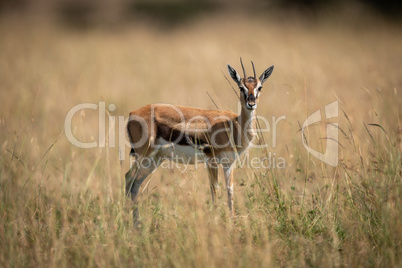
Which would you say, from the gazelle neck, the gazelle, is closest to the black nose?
the gazelle

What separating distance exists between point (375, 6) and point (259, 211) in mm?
18677

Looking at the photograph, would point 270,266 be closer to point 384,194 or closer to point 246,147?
point 384,194

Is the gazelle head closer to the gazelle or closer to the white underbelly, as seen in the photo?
the gazelle

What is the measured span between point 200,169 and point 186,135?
117cm

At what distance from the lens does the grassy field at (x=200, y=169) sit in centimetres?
425

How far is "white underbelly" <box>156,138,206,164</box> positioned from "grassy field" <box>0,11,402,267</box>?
1.06 ft

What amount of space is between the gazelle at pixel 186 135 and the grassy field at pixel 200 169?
1.11ft

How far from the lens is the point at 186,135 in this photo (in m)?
6.12

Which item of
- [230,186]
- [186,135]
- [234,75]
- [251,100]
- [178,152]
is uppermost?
[234,75]

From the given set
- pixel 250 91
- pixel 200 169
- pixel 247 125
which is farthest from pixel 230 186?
pixel 200 169

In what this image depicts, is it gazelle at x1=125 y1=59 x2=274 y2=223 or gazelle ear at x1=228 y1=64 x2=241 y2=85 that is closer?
gazelle ear at x1=228 y1=64 x2=241 y2=85

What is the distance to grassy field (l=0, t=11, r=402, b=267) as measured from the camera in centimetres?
→ 425

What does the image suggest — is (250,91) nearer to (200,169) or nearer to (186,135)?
(186,135)

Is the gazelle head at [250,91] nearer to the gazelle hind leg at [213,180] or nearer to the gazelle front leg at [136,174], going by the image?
the gazelle hind leg at [213,180]
